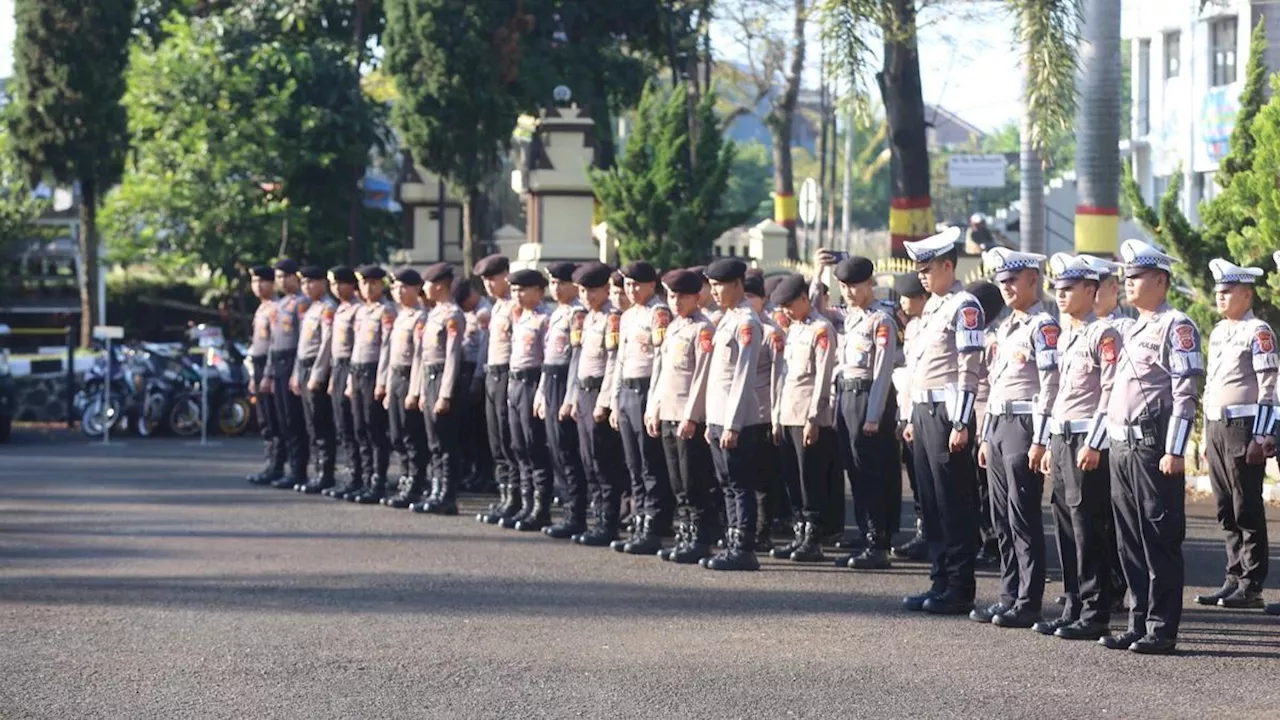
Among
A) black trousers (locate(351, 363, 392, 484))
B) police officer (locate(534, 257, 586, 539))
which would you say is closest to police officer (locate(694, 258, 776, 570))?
police officer (locate(534, 257, 586, 539))

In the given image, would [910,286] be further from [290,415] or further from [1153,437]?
[290,415]

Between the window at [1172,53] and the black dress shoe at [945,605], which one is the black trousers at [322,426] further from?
the window at [1172,53]

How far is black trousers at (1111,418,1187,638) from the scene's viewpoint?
9312mm

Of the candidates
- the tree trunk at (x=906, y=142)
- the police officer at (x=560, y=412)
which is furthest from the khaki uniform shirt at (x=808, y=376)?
the tree trunk at (x=906, y=142)

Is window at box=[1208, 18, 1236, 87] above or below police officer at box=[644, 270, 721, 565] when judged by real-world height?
above

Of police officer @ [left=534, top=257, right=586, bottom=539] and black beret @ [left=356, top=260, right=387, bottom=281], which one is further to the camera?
black beret @ [left=356, top=260, right=387, bottom=281]

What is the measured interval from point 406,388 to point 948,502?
22.7ft

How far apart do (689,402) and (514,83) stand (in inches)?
680

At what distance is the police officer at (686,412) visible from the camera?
13.0 m

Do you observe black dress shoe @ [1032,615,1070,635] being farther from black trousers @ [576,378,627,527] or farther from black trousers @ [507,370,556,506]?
black trousers @ [507,370,556,506]

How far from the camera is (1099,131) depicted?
19172mm

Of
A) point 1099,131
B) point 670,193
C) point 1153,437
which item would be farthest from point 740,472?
point 670,193

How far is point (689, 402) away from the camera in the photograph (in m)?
13.0

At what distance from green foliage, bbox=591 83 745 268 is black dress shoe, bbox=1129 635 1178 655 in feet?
48.8
